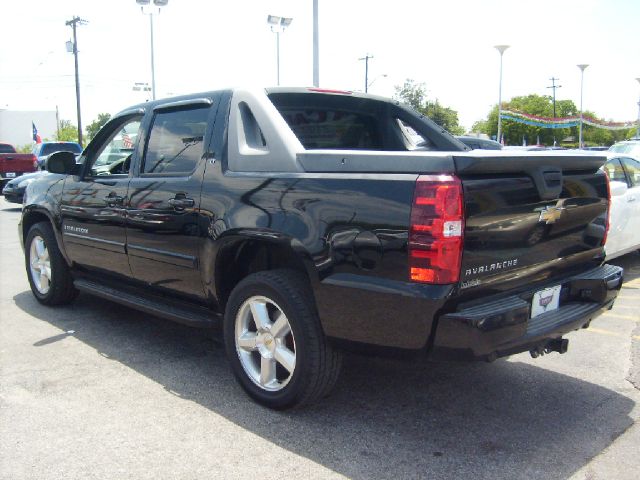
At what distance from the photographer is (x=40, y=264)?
18.7ft

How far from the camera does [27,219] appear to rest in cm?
587

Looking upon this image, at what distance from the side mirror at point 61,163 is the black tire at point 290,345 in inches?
92.6

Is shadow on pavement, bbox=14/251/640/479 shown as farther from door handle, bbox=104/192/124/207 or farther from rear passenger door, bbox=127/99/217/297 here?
door handle, bbox=104/192/124/207

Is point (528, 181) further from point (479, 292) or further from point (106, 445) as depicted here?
point (106, 445)

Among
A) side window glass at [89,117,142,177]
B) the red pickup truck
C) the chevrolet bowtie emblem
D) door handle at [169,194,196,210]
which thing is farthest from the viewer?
the red pickup truck

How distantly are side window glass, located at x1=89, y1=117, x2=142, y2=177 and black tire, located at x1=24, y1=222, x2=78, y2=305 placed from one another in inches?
36.1

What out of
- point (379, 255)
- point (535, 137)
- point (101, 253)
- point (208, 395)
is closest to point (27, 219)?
point (101, 253)

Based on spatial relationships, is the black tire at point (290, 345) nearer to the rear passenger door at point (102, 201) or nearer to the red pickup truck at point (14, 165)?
the rear passenger door at point (102, 201)

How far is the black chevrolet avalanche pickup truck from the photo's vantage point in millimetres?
2740

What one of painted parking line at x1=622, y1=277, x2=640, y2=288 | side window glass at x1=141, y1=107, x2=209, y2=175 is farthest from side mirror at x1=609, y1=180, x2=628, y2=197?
side window glass at x1=141, y1=107, x2=209, y2=175

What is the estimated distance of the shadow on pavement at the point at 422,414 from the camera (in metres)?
2.90

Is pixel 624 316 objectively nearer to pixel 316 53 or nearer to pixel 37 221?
pixel 37 221

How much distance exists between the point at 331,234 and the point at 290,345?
81cm

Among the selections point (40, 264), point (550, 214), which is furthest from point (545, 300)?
point (40, 264)
